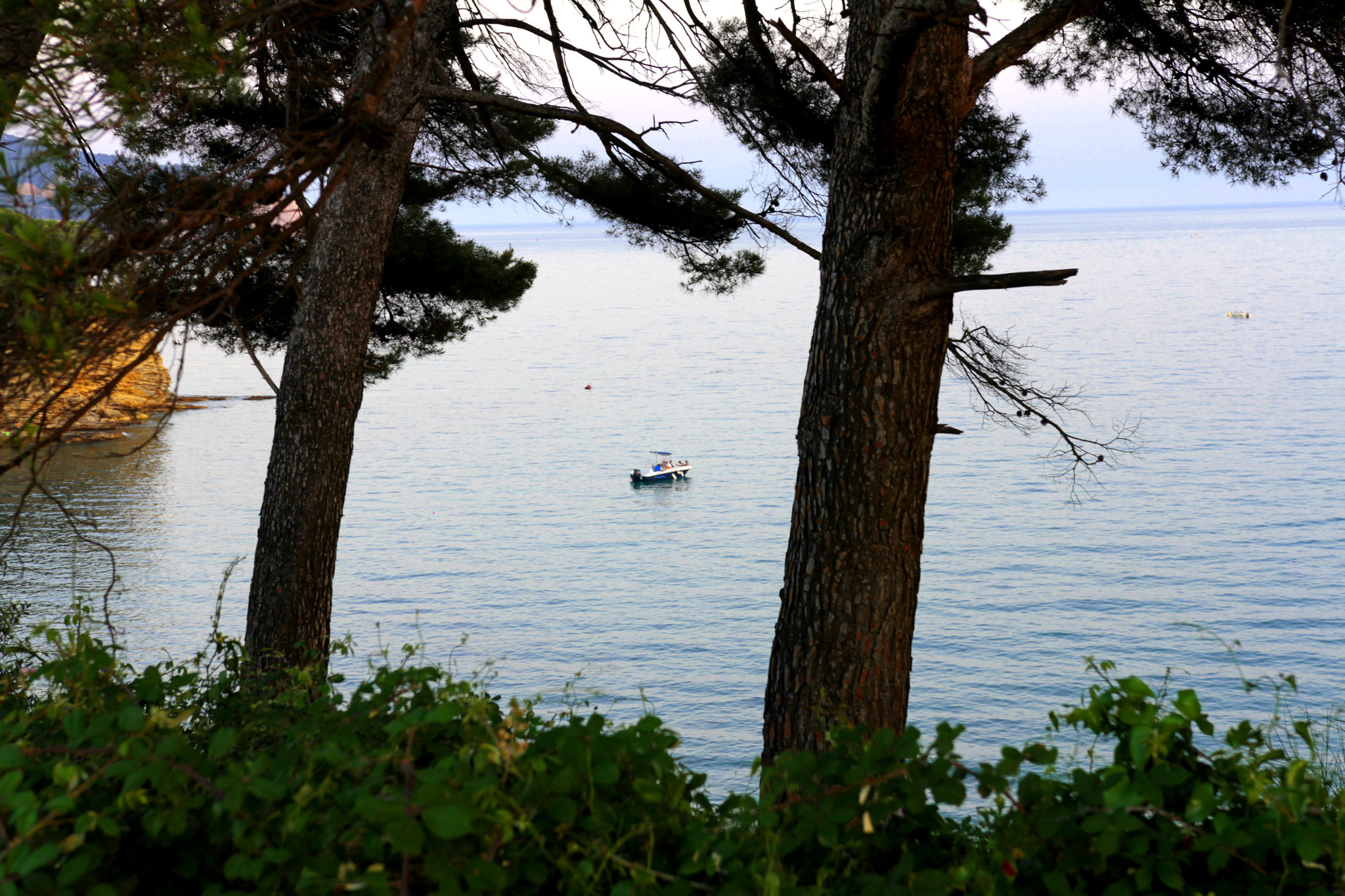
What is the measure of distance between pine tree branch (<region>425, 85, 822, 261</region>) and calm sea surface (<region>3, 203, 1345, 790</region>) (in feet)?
9.70

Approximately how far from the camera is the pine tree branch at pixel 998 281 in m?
3.15

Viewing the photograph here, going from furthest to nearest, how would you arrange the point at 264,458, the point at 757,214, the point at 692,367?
the point at 692,367 → the point at 264,458 → the point at 757,214

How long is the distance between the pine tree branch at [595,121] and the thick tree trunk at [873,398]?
70.8 inches

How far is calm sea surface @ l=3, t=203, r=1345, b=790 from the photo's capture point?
17.7m

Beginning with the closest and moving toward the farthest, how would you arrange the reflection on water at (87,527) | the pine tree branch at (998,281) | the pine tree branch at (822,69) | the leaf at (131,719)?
1. the leaf at (131,719)
2. the pine tree branch at (998,281)
3. the pine tree branch at (822,69)
4. the reflection on water at (87,527)

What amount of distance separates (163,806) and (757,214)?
5.34m

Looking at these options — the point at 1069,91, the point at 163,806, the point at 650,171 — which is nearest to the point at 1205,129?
the point at 1069,91

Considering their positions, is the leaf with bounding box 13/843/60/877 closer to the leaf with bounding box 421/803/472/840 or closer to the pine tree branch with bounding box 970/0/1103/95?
the leaf with bounding box 421/803/472/840

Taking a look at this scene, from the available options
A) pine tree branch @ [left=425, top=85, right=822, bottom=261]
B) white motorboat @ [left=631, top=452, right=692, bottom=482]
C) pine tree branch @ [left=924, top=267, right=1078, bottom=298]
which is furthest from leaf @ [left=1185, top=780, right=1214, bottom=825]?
white motorboat @ [left=631, top=452, right=692, bottom=482]

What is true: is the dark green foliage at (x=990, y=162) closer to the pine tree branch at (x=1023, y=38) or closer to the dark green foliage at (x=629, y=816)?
the pine tree branch at (x=1023, y=38)

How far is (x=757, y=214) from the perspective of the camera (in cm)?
623

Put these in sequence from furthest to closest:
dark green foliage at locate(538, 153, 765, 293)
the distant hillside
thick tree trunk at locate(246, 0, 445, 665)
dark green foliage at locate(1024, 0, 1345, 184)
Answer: dark green foliage at locate(538, 153, 765, 293) → thick tree trunk at locate(246, 0, 445, 665) → dark green foliage at locate(1024, 0, 1345, 184) → the distant hillside

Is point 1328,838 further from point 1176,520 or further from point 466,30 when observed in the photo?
point 1176,520

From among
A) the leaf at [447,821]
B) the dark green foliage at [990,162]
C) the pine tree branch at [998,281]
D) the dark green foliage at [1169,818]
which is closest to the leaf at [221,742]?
the leaf at [447,821]
